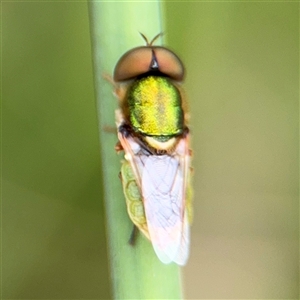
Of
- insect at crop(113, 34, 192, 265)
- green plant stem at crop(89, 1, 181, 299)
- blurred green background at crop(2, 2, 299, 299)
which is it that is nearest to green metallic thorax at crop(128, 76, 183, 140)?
insect at crop(113, 34, 192, 265)

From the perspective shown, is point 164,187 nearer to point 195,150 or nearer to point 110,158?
point 110,158

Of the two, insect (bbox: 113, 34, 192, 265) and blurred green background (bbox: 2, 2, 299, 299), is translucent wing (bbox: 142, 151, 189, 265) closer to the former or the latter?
insect (bbox: 113, 34, 192, 265)

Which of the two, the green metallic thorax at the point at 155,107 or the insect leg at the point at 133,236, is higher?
the green metallic thorax at the point at 155,107

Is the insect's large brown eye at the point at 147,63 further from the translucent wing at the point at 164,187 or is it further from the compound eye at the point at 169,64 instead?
the translucent wing at the point at 164,187

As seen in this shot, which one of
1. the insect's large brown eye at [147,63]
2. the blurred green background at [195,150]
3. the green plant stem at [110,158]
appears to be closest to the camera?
the green plant stem at [110,158]

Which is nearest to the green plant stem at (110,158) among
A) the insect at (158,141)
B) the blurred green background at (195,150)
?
the insect at (158,141)
